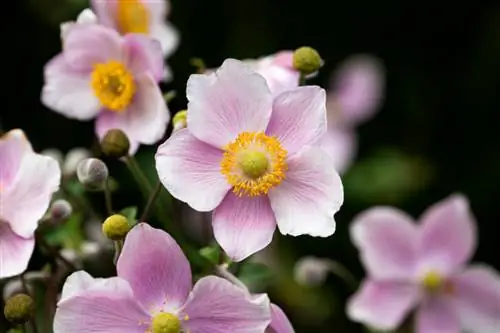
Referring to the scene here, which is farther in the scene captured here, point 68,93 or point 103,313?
point 68,93

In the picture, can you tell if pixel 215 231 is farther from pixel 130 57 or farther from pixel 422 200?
pixel 422 200

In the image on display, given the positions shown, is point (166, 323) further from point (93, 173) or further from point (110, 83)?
point (110, 83)

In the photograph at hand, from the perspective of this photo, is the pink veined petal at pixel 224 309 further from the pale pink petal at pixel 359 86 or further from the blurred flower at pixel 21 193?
the pale pink petal at pixel 359 86

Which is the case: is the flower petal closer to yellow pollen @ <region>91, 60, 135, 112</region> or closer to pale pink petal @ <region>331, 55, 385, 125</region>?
yellow pollen @ <region>91, 60, 135, 112</region>

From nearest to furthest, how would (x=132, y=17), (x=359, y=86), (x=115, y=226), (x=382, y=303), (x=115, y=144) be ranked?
(x=115, y=226)
(x=115, y=144)
(x=132, y=17)
(x=382, y=303)
(x=359, y=86)

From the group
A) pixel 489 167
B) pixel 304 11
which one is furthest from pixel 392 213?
pixel 304 11

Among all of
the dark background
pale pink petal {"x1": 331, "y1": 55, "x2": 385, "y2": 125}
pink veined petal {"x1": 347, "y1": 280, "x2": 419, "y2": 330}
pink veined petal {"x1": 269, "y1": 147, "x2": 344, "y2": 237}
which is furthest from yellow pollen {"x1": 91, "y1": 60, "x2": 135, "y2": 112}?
pale pink petal {"x1": 331, "y1": 55, "x2": 385, "y2": 125}

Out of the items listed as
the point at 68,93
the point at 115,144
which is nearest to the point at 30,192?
the point at 115,144

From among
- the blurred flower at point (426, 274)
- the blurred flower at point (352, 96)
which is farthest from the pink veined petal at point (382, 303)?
the blurred flower at point (352, 96)
